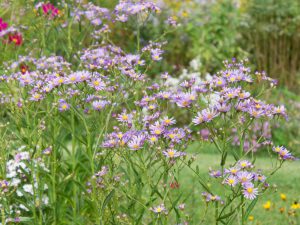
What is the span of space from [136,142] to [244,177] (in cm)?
49

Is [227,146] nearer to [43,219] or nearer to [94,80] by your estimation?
[94,80]

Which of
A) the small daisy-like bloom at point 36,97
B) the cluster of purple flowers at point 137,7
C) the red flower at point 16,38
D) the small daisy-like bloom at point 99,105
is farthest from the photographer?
the red flower at point 16,38

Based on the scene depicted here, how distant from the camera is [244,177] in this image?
8.04ft

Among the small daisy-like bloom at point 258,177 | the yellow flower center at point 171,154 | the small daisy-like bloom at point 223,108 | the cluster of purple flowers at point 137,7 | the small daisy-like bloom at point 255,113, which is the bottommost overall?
the small daisy-like bloom at point 258,177

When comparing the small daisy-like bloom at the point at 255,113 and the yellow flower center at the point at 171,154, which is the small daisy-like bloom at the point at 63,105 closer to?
the yellow flower center at the point at 171,154

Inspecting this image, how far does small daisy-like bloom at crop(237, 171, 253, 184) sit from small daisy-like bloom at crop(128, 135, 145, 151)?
0.44m

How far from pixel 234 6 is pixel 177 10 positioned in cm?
111

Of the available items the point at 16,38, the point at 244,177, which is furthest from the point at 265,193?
the point at 244,177

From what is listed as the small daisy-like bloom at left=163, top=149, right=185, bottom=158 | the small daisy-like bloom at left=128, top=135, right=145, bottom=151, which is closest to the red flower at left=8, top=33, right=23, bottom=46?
the small daisy-like bloom at left=128, top=135, right=145, bottom=151

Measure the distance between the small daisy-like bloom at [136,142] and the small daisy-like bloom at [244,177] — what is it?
0.44 meters

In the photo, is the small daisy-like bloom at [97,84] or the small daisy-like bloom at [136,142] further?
the small daisy-like bloom at [97,84]

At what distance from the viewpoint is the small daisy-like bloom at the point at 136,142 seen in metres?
2.61

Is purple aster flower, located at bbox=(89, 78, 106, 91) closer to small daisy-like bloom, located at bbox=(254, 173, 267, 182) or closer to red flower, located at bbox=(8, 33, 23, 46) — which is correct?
small daisy-like bloom, located at bbox=(254, 173, 267, 182)

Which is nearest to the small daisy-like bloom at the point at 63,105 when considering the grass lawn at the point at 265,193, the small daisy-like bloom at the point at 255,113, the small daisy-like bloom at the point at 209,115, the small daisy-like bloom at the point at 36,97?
the small daisy-like bloom at the point at 36,97
